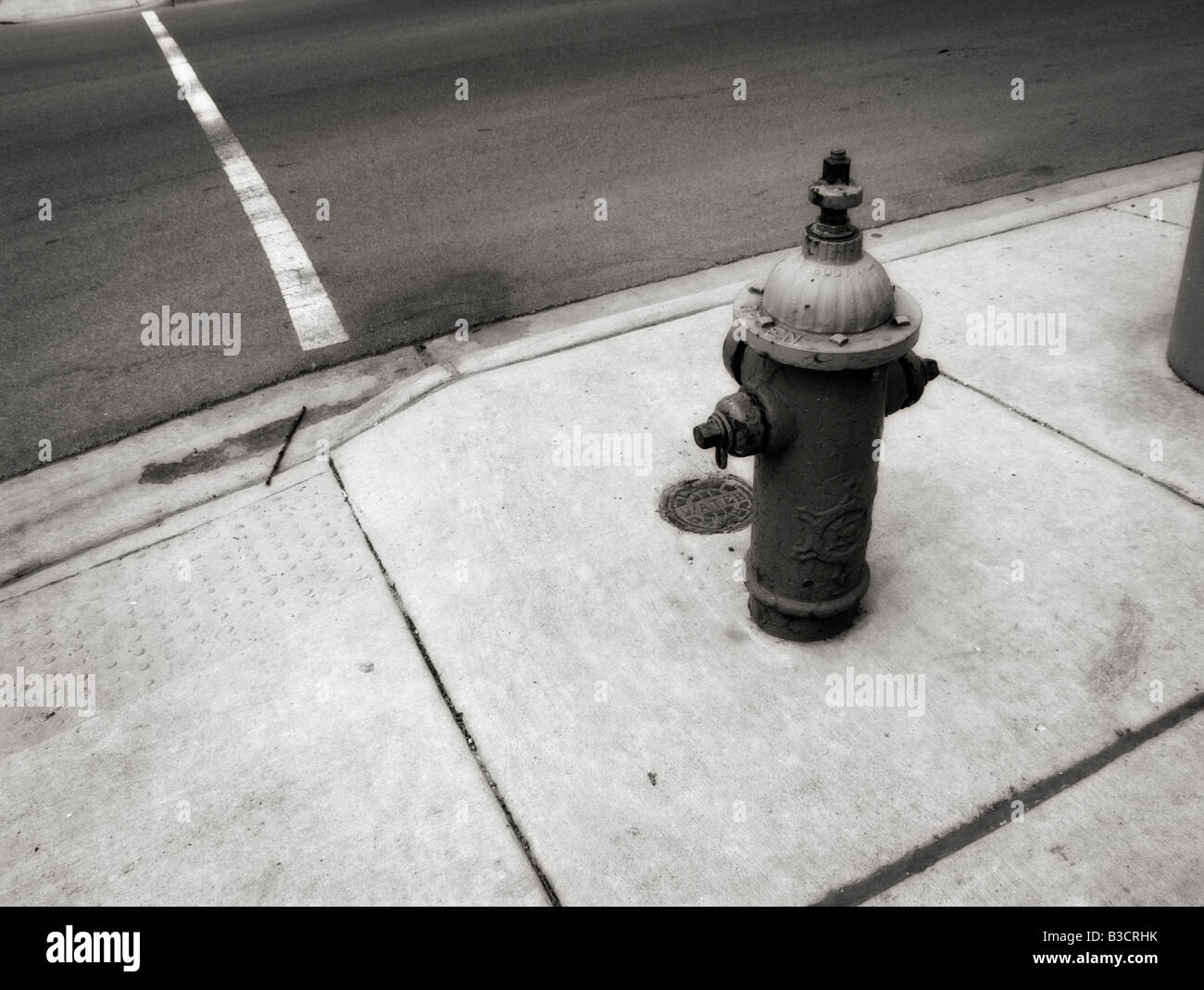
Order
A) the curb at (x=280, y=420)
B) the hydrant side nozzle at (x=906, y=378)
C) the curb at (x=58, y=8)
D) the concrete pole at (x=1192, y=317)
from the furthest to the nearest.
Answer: the curb at (x=58, y=8)
the curb at (x=280, y=420)
the concrete pole at (x=1192, y=317)
the hydrant side nozzle at (x=906, y=378)

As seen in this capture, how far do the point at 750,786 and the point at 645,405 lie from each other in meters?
1.94

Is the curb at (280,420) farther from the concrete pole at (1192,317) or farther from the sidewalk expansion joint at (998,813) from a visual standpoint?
the sidewalk expansion joint at (998,813)

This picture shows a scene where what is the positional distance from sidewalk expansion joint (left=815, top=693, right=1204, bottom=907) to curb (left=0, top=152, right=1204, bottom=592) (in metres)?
2.72

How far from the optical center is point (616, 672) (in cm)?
298

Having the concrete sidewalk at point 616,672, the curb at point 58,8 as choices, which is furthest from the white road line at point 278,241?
the curb at point 58,8

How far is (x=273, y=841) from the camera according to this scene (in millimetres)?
2592

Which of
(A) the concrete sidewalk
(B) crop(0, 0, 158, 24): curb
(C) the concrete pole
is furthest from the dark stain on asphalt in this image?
(B) crop(0, 0, 158, 24): curb

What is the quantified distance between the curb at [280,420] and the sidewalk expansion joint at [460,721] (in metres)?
0.72

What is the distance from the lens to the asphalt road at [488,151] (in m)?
5.60

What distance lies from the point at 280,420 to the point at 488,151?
12.8 feet

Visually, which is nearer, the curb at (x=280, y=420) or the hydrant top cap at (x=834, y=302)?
the hydrant top cap at (x=834, y=302)

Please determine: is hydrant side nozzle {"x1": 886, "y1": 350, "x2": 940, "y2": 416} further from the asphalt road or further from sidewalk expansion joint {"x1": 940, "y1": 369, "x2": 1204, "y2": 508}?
the asphalt road

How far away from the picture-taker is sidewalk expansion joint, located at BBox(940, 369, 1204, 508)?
3.44 m

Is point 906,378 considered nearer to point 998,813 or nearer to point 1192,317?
point 998,813
